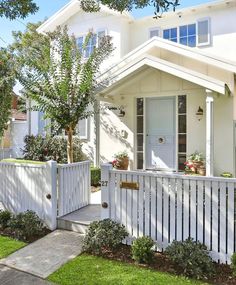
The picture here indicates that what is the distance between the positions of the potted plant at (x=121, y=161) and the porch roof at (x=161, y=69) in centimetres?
254

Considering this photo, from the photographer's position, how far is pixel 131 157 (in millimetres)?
10781

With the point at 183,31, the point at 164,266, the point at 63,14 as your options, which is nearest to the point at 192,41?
the point at 183,31

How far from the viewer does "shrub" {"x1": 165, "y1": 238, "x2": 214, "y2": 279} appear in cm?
424

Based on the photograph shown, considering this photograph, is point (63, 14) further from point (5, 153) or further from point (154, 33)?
point (5, 153)

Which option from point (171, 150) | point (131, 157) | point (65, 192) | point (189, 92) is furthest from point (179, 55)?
point (65, 192)

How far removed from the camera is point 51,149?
39.9ft

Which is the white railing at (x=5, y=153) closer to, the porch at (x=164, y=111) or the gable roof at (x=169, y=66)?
the porch at (x=164, y=111)

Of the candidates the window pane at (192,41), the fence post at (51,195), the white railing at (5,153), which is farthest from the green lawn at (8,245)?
the window pane at (192,41)

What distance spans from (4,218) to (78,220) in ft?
5.83

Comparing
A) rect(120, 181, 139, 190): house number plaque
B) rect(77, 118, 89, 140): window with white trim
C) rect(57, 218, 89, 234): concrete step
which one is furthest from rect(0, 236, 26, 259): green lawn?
rect(77, 118, 89, 140): window with white trim

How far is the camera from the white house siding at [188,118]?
932cm

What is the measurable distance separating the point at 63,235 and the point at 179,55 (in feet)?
23.4

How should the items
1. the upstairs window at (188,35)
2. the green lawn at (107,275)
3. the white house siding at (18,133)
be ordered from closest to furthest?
the green lawn at (107,275), the upstairs window at (188,35), the white house siding at (18,133)

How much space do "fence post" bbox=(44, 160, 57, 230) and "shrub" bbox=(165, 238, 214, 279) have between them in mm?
2792
